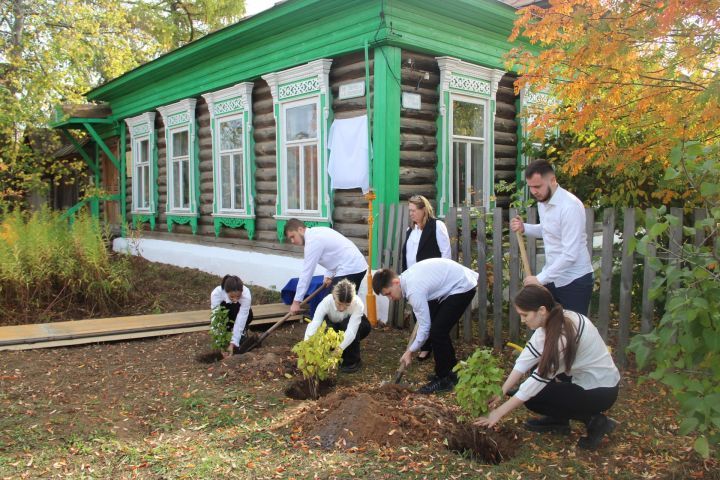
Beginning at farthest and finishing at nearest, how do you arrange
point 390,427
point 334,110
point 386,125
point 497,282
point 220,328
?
point 334,110
point 386,125
point 497,282
point 220,328
point 390,427

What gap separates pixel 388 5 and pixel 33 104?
12.6 metres

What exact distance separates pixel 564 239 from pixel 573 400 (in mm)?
1251

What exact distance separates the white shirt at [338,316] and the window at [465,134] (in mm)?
3178

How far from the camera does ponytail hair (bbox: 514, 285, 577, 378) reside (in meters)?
3.48

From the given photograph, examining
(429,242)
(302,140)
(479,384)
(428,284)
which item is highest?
(302,140)

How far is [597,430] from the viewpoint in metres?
3.75

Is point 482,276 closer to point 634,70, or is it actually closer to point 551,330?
point 634,70

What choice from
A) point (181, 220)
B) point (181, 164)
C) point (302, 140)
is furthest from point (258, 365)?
point (181, 164)

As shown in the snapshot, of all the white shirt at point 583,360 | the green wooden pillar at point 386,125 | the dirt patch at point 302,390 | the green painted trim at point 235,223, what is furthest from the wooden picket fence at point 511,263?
the green painted trim at point 235,223

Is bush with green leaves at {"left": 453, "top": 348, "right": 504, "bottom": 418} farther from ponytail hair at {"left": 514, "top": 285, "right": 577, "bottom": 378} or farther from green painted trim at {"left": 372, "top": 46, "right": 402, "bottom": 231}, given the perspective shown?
green painted trim at {"left": 372, "top": 46, "right": 402, "bottom": 231}

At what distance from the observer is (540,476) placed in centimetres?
341

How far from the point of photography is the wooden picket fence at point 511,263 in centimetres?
520

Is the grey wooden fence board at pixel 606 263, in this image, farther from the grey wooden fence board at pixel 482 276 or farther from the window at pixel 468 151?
the window at pixel 468 151

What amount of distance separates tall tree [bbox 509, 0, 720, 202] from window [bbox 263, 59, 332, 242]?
10.2 feet
